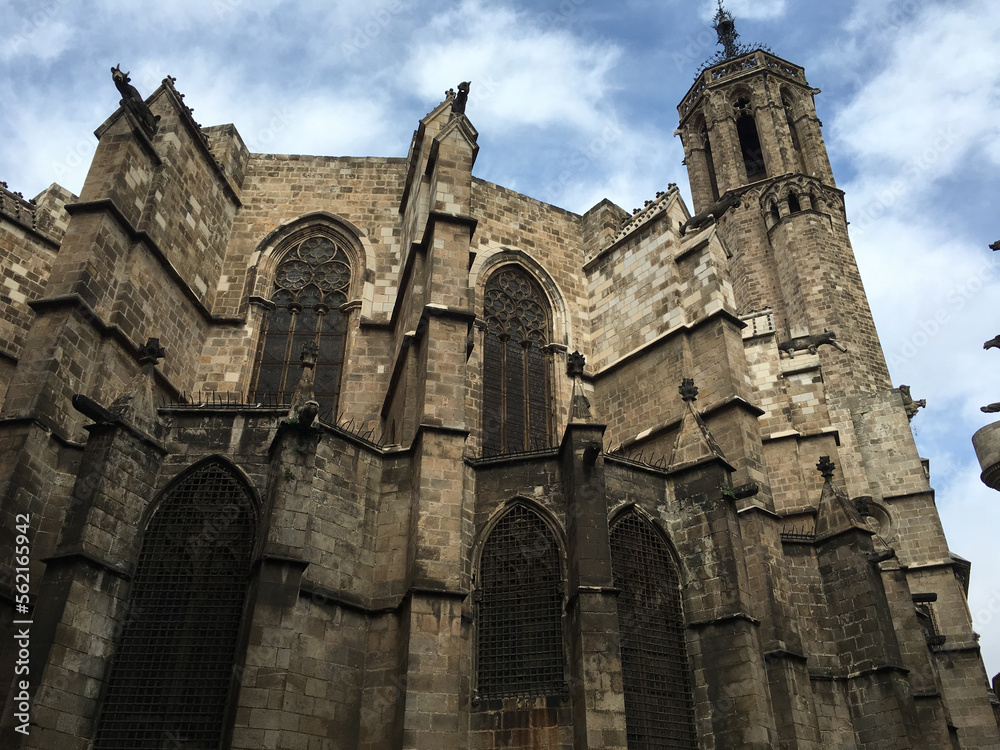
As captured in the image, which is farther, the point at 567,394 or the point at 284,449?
the point at 567,394

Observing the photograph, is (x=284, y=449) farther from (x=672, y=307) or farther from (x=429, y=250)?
(x=672, y=307)

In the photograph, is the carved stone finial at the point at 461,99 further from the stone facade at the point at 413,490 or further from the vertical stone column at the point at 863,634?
the vertical stone column at the point at 863,634

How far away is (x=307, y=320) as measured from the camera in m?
17.4

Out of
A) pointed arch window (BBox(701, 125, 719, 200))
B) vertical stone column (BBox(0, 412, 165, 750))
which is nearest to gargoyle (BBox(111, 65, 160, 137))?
vertical stone column (BBox(0, 412, 165, 750))

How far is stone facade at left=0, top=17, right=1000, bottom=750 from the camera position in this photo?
35.2 ft

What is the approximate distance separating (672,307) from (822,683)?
24.3ft

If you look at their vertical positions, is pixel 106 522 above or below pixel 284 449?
below

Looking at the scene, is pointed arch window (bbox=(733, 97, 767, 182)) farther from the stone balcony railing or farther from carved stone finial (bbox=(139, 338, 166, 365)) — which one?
carved stone finial (bbox=(139, 338, 166, 365))

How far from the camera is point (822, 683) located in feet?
44.7

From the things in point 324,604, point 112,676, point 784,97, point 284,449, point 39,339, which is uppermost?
point 784,97

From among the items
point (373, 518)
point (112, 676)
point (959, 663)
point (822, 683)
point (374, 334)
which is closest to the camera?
point (112, 676)

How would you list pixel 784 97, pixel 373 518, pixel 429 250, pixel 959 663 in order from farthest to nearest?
pixel 784 97, pixel 959 663, pixel 429 250, pixel 373 518

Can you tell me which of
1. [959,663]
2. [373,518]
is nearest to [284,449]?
[373,518]

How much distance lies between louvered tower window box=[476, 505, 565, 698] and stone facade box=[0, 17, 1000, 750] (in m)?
0.05
